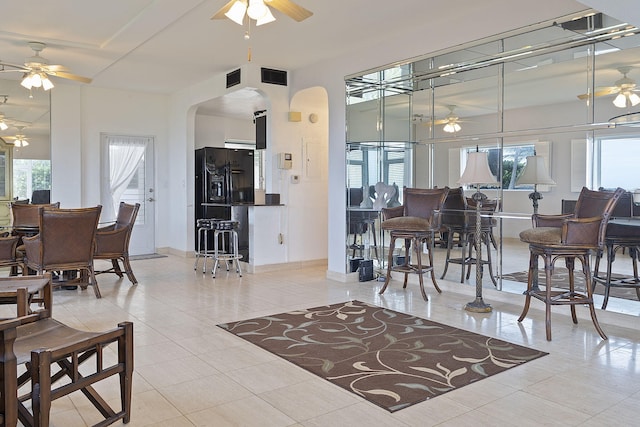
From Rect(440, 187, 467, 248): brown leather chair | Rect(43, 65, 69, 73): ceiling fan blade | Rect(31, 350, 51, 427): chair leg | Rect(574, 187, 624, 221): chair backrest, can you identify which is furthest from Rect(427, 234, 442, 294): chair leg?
Rect(43, 65, 69, 73): ceiling fan blade

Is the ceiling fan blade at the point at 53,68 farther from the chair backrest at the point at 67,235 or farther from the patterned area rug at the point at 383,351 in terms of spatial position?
the patterned area rug at the point at 383,351

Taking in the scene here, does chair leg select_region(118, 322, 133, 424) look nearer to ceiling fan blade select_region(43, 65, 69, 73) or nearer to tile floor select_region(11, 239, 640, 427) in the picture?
tile floor select_region(11, 239, 640, 427)

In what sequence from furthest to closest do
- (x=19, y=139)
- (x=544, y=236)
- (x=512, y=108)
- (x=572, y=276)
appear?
(x=19, y=139) → (x=512, y=108) → (x=572, y=276) → (x=544, y=236)

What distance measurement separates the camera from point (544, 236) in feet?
11.8

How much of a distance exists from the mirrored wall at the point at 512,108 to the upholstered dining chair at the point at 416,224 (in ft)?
0.55

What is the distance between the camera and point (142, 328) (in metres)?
3.83

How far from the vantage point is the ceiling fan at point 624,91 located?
3.65 meters

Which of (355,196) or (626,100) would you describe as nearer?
(626,100)

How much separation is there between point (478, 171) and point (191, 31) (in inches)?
128

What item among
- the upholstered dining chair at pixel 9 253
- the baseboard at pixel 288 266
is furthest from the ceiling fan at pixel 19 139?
the baseboard at pixel 288 266

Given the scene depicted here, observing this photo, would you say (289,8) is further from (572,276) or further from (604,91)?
(572,276)

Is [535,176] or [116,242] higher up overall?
[535,176]

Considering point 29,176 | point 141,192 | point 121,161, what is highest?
point 121,161

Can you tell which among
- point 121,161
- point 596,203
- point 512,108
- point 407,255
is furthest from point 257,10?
point 121,161
